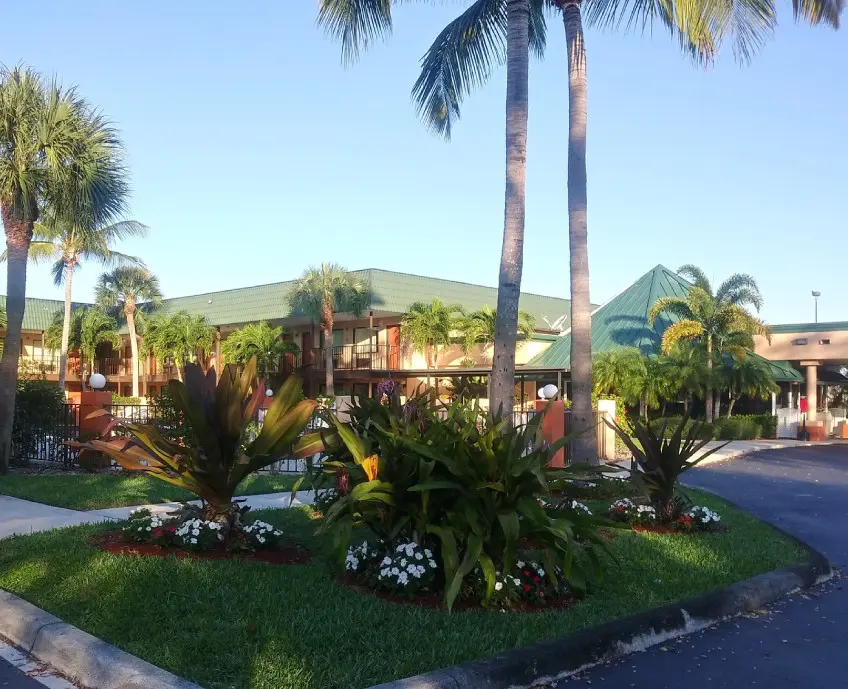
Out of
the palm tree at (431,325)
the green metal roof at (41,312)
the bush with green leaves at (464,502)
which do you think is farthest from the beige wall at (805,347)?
the green metal roof at (41,312)

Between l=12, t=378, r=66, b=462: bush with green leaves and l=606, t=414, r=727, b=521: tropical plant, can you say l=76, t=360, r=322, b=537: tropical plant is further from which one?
l=12, t=378, r=66, b=462: bush with green leaves

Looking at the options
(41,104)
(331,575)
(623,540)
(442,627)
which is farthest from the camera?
(41,104)

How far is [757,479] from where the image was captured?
17031 millimetres

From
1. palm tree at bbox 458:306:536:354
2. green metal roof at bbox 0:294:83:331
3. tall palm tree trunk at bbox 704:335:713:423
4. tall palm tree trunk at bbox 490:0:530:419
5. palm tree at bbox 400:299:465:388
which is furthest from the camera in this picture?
green metal roof at bbox 0:294:83:331

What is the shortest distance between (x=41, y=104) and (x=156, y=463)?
9.44m

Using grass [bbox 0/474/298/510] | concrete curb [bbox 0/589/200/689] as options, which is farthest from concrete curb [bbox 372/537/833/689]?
grass [bbox 0/474/298/510]

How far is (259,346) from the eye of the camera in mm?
39312

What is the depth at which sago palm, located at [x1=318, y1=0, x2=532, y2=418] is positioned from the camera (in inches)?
456

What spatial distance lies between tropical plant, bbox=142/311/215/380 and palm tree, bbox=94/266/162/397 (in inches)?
86.6

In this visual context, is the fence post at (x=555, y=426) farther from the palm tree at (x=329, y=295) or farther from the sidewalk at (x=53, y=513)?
the palm tree at (x=329, y=295)

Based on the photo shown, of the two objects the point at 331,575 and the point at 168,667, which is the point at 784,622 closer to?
the point at 331,575

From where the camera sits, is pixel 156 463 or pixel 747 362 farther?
pixel 747 362

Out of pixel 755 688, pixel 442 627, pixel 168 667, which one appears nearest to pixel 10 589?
pixel 168 667

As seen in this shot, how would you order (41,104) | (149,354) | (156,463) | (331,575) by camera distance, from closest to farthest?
(331,575) < (156,463) < (41,104) < (149,354)
